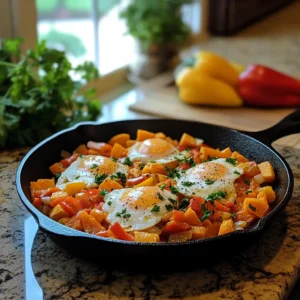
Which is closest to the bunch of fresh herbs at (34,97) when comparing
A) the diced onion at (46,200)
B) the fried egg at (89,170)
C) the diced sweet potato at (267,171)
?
the fried egg at (89,170)

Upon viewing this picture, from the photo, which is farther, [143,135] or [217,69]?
[217,69]

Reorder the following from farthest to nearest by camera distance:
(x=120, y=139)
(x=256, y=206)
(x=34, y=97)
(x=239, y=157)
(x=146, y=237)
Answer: (x=34, y=97)
(x=120, y=139)
(x=239, y=157)
(x=256, y=206)
(x=146, y=237)

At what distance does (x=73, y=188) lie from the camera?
4.02 ft

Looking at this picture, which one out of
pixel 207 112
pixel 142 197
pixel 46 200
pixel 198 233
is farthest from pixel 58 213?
pixel 207 112

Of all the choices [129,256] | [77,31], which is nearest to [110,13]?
[77,31]

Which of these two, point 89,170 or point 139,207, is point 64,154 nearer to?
point 89,170

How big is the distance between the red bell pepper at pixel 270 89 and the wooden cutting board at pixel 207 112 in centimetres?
3

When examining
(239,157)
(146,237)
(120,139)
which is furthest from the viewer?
(120,139)

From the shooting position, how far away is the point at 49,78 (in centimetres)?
164


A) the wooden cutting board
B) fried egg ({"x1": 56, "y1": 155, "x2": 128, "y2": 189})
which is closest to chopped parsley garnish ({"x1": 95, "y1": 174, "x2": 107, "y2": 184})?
fried egg ({"x1": 56, "y1": 155, "x2": 128, "y2": 189})

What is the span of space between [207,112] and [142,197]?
3.20 feet

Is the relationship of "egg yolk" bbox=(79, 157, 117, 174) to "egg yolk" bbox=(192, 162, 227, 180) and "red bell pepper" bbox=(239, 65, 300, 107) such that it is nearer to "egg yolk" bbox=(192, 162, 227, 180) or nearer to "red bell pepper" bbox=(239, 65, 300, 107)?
"egg yolk" bbox=(192, 162, 227, 180)

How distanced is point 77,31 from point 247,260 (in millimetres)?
Result: 1601

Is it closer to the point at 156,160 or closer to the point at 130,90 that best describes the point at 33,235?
the point at 156,160
